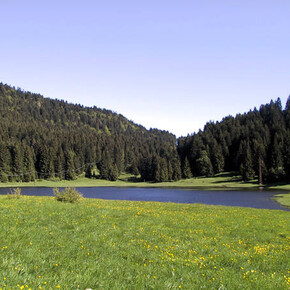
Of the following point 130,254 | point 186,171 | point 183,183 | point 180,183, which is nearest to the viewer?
point 130,254

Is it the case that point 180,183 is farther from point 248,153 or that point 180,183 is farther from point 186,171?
point 248,153

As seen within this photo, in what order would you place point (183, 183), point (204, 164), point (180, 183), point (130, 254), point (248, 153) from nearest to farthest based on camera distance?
point (130, 254), point (248, 153), point (183, 183), point (180, 183), point (204, 164)

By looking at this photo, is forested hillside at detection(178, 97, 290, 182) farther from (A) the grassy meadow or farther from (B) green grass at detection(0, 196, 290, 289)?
(B) green grass at detection(0, 196, 290, 289)

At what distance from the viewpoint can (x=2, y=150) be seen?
170875 millimetres

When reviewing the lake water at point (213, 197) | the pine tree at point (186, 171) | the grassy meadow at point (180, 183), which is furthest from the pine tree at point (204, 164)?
the lake water at point (213, 197)

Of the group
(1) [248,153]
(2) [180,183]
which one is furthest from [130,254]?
(2) [180,183]

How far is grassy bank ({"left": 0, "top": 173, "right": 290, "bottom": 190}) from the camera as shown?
11696cm

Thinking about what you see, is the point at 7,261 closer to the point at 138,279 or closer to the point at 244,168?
the point at 138,279

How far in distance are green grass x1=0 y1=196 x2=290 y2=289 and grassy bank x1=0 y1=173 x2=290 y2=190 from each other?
85.4 meters

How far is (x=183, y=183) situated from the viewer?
147625 mm

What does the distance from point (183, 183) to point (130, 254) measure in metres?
139

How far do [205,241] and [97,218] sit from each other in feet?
24.5

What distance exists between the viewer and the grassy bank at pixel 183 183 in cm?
11696

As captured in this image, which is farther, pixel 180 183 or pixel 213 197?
pixel 180 183
